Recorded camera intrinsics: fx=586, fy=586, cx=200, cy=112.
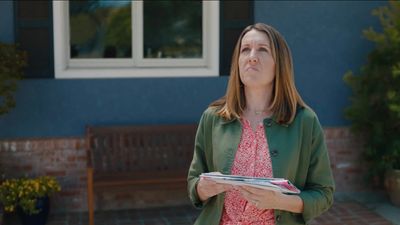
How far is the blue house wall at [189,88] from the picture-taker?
562 centimetres

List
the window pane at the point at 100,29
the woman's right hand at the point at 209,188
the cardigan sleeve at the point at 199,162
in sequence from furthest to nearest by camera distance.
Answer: the window pane at the point at 100,29 < the cardigan sleeve at the point at 199,162 < the woman's right hand at the point at 209,188

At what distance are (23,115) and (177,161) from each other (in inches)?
60.9

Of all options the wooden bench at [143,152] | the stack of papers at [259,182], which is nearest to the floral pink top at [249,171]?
the stack of papers at [259,182]

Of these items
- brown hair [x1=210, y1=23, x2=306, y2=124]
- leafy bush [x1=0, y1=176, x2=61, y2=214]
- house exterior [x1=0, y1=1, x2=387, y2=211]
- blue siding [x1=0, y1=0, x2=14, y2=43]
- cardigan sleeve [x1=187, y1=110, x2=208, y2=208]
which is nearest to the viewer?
brown hair [x1=210, y1=23, x2=306, y2=124]

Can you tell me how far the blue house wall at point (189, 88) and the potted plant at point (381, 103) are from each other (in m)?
0.27

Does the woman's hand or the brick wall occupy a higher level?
the woman's hand

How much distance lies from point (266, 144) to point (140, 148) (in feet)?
11.6

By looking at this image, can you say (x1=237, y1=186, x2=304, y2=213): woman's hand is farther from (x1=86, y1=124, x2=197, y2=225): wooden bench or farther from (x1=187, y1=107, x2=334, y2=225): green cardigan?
(x1=86, y1=124, x2=197, y2=225): wooden bench

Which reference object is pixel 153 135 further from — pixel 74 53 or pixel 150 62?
pixel 74 53

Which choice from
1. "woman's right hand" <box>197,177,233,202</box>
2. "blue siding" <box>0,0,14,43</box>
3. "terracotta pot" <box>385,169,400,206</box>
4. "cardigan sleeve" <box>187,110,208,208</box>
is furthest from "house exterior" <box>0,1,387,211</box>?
"woman's right hand" <box>197,177,233,202</box>

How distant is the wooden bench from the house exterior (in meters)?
0.15

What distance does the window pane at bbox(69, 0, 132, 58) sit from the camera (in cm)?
586

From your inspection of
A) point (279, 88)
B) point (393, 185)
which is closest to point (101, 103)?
point (393, 185)

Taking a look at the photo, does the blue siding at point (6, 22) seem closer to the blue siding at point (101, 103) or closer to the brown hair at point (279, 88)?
the blue siding at point (101, 103)
